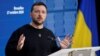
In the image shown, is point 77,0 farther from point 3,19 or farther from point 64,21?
point 3,19

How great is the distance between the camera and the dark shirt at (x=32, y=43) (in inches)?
93.6

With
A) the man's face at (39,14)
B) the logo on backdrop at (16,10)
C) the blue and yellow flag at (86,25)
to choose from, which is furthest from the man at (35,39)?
the blue and yellow flag at (86,25)

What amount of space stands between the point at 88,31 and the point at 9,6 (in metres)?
1.12

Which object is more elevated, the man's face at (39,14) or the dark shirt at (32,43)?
the man's face at (39,14)

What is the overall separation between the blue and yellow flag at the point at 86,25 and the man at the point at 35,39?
0.95m

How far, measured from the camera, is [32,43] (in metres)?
2.43

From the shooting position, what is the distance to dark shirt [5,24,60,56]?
2.38 m

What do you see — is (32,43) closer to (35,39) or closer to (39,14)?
(35,39)

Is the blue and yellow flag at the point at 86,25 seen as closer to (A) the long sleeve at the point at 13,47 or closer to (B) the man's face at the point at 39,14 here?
(B) the man's face at the point at 39,14

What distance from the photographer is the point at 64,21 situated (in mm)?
3359

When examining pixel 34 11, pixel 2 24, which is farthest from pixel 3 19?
pixel 34 11

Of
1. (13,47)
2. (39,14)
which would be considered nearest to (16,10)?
(39,14)

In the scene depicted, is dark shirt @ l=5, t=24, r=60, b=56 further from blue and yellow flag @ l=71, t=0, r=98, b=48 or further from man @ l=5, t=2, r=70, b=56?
blue and yellow flag @ l=71, t=0, r=98, b=48

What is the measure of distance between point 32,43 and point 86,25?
1276 millimetres
